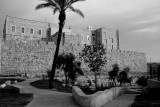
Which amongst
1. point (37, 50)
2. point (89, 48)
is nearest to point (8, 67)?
point (37, 50)

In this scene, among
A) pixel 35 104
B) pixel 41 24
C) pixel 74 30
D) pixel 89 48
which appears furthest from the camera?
pixel 74 30

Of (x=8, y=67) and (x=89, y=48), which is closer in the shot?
(x=89, y=48)

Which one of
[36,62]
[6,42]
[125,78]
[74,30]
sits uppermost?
[74,30]

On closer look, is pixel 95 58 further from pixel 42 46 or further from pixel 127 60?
pixel 127 60

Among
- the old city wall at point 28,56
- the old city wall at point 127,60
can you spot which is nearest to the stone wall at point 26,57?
the old city wall at point 28,56

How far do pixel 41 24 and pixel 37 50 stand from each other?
14.5m

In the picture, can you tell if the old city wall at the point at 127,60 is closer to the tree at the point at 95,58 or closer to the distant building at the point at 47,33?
the distant building at the point at 47,33

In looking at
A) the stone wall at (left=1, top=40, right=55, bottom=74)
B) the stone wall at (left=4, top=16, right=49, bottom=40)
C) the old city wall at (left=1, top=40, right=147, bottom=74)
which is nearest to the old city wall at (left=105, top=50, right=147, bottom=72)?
the old city wall at (left=1, top=40, right=147, bottom=74)

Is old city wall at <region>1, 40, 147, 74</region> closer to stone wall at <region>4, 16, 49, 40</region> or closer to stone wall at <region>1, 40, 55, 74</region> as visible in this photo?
stone wall at <region>1, 40, 55, 74</region>

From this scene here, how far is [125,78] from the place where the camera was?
3603cm

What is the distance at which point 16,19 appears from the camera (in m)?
46.1

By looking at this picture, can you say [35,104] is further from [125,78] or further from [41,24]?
[41,24]

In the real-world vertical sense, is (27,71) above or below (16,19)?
below

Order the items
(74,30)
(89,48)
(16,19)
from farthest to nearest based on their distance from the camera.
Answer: (74,30) → (16,19) → (89,48)
